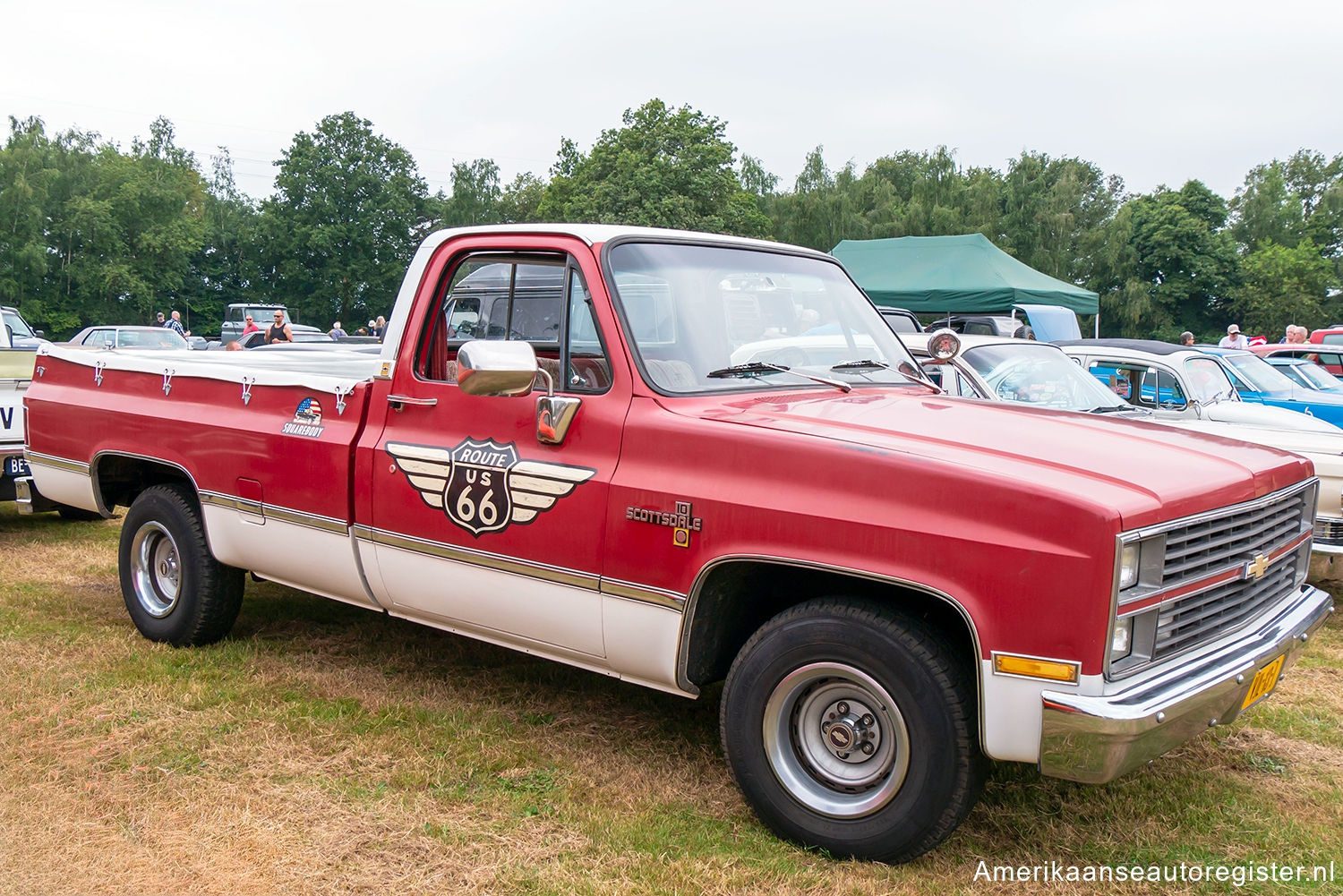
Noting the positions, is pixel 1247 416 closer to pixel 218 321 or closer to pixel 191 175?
pixel 218 321

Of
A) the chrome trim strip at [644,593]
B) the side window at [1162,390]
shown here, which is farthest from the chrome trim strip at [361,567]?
the side window at [1162,390]

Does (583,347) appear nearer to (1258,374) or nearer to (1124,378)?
(1124,378)

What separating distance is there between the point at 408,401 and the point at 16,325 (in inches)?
403

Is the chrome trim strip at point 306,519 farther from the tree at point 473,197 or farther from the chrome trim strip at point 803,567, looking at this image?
the tree at point 473,197

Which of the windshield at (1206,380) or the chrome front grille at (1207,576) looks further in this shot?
the windshield at (1206,380)

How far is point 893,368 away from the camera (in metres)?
4.32

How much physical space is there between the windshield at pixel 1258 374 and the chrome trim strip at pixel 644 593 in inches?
414

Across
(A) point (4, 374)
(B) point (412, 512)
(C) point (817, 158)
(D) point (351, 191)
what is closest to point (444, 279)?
(B) point (412, 512)

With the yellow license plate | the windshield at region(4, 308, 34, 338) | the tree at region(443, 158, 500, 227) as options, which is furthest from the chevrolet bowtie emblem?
the tree at region(443, 158, 500, 227)

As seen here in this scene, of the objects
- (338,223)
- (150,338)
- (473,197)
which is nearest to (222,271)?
(338,223)

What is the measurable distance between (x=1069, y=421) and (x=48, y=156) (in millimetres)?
58464

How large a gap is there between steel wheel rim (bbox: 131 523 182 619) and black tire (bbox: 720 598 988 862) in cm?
339

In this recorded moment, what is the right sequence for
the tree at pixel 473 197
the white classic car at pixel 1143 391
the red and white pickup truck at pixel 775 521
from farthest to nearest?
the tree at pixel 473 197 < the white classic car at pixel 1143 391 < the red and white pickup truck at pixel 775 521

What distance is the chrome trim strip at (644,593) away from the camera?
3.30 metres
